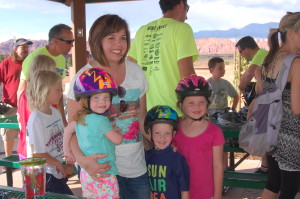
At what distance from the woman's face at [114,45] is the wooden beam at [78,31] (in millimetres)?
5493

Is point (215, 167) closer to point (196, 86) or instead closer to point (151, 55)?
point (196, 86)

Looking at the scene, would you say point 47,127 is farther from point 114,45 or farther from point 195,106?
point 195,106

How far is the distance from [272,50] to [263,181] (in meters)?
1.45

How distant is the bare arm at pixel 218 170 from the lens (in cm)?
258

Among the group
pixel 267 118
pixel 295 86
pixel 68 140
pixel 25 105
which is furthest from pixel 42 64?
pixel 295 86

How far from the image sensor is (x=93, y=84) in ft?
6.91

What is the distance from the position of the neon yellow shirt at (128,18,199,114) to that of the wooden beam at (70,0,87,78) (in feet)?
14.1

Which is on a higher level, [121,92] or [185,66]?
Result: [185,66]

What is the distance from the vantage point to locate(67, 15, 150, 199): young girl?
89.3 inches

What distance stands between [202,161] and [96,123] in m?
0.90

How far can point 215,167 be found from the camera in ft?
8.52

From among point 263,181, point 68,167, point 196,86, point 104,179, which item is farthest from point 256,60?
point 104,179

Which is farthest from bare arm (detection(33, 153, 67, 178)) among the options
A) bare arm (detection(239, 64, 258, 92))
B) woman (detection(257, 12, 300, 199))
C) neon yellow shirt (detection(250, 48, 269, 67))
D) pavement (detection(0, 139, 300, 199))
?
neon yellow shirt (detection(250, 48, 269, 67))

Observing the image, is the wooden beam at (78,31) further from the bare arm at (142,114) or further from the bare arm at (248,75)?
the bare arm at (142,114)
